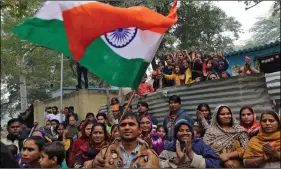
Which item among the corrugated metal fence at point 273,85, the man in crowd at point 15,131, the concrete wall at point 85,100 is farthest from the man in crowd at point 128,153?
the concrete wall at point 85,100

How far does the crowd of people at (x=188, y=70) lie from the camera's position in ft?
23.8

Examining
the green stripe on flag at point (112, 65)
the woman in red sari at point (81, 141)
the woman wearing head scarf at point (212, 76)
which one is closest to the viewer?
the green stripe on flag at point (112, 65)

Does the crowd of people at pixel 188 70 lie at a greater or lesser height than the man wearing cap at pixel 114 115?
greater

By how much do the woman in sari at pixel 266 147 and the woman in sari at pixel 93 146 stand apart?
1616 millimetres

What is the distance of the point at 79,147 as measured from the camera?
4.55 meters

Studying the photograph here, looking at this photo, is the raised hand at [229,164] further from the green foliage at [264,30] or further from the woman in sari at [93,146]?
the green foliage at [264,30]

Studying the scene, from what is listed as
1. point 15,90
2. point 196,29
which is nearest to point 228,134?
point 196,29

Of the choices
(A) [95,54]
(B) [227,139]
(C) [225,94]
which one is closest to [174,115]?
(C) [225,94]

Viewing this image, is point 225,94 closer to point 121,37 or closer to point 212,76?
point 212,76

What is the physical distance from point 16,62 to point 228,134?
39.8 feet

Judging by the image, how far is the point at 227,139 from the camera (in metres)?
4.00

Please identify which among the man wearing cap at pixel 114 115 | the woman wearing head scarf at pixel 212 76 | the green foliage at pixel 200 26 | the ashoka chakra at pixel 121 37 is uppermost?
the green foliage at pixel 200 26

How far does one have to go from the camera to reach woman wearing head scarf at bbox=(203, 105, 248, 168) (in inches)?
151

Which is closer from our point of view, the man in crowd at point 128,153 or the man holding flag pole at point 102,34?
the man in crowd at point 128,153
